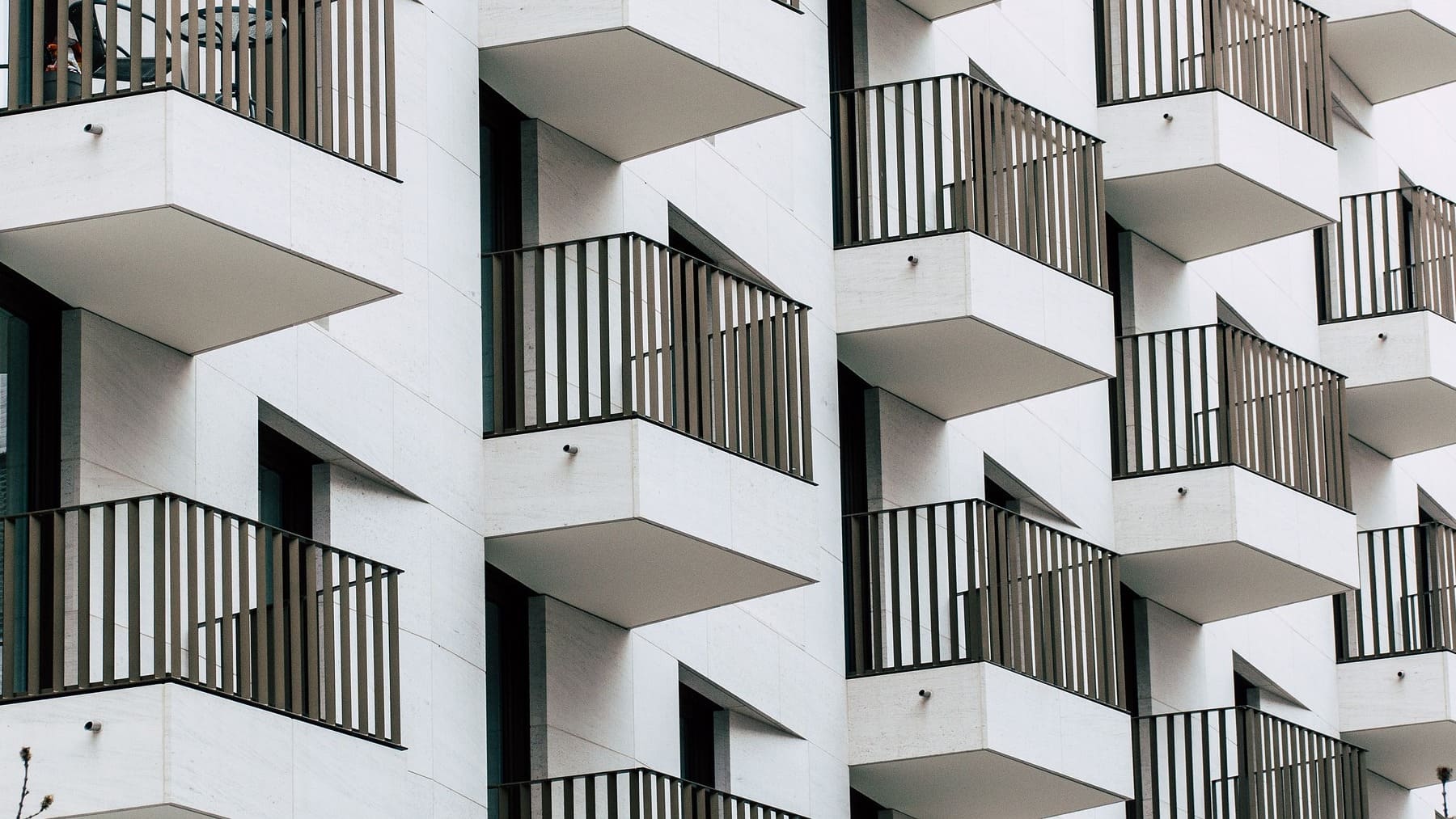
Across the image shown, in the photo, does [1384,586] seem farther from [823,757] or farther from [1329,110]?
[823,757]

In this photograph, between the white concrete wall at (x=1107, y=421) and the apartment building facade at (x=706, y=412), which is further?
the white concrete wall at (x=1107, y=421)

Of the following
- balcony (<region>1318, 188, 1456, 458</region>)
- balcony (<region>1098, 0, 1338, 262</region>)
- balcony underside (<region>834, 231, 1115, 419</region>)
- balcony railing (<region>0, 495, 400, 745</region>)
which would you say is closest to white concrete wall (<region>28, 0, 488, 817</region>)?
balcony railing (<region>0, 495, 400, 745</region>)

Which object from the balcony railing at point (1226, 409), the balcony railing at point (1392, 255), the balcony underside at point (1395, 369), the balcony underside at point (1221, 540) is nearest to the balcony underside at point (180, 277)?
the balcony underside at point (1221, 540)

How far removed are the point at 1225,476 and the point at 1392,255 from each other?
→ 6441 mm

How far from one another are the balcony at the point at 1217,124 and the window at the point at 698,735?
8366 mm

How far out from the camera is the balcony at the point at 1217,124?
28625mm

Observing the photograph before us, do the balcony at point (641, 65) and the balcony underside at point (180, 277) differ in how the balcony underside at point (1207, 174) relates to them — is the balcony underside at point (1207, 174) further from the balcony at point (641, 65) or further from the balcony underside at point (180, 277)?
the balcony underside at point (180, 277)

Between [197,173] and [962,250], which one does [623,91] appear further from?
[197,173]

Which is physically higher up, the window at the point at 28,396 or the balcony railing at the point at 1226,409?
the balcony railing at the point at 1226,409

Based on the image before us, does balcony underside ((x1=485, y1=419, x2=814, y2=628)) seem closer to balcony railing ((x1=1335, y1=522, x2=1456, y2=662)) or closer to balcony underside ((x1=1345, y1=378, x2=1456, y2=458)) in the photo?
balcony railing ((x1=1335, y1=522, x2=1456, y2=662))

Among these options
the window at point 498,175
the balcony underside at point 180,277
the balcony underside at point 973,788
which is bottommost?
the balcony underside at point 973,788

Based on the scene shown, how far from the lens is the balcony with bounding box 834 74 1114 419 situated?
79.4 feet

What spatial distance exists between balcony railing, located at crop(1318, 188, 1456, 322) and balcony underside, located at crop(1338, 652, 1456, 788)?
3680 millimetres

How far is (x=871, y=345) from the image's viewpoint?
24328mm
